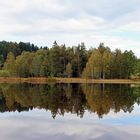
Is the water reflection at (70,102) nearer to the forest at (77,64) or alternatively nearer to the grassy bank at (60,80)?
the grassy bank at (60,80)

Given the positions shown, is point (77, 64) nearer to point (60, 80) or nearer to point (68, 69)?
point (68, 69)

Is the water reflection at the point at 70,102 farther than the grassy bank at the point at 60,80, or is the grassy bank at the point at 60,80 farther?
the grassy bank at the point at 60,80

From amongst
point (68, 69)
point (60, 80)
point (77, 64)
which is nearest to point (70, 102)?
point (60, 80)

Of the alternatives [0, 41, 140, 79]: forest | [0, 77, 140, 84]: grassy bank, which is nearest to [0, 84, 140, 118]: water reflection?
[0, 77, 140, 84]: grassy bank

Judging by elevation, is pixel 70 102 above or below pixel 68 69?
below

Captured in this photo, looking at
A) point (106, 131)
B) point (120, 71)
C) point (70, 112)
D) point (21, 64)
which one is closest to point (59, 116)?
point (70, 112)

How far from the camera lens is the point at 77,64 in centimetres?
12456

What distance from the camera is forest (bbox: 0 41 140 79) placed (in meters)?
115

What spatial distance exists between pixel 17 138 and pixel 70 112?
38.6 feet

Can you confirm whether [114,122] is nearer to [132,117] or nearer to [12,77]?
[132,117]

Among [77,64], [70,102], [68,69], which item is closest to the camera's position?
[70,102]

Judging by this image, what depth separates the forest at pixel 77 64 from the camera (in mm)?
114875

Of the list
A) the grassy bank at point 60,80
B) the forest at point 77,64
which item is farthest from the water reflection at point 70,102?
the forest at point 77,64

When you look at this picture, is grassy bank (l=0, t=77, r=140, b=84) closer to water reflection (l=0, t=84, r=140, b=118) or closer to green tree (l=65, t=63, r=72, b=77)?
green tree (l=65, t=63, r=72, b=77)
